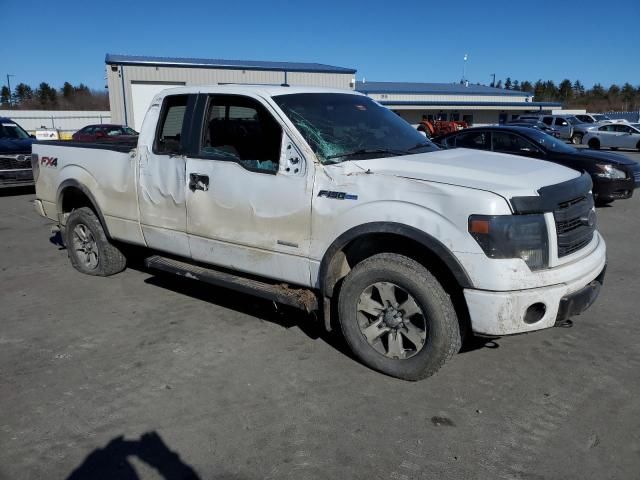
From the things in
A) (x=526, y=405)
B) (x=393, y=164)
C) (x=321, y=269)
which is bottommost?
(x=526, y=405)

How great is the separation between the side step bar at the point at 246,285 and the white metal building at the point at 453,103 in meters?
42.2

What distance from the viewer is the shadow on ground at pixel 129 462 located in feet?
9.16

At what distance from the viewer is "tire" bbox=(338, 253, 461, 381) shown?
3467 millimetres

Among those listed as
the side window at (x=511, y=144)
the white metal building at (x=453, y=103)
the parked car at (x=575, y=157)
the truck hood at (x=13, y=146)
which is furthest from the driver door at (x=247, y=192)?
the white metal building at (x=453, y=103)

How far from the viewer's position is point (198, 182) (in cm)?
450

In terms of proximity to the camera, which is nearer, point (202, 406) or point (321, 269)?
point (202, 406)

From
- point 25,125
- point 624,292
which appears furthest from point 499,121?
point 624,292

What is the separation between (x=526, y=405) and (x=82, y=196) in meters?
5.05

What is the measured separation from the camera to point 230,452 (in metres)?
2.97

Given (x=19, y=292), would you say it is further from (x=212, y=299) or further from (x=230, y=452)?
(x=230, y=452)

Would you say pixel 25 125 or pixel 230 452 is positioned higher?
pixel 25 125

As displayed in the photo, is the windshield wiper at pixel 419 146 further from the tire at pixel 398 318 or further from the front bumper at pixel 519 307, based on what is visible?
the front bumper at pixel 519 307

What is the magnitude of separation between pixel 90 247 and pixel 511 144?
26.4 feet

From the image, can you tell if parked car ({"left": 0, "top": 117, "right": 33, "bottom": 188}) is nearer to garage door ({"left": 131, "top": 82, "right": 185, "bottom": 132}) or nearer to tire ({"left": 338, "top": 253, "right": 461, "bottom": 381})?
tire ({"left": 338, "top": 253, "right": 461, "bottom": 381})
